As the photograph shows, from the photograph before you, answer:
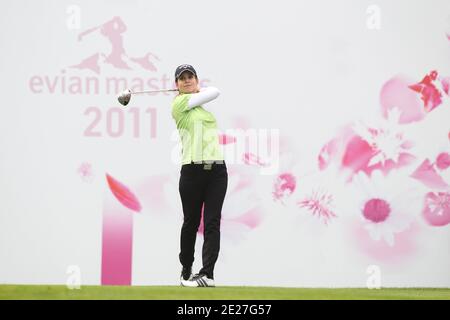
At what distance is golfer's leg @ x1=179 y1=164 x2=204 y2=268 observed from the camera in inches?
163

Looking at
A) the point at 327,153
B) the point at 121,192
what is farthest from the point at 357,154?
the point at 121,192

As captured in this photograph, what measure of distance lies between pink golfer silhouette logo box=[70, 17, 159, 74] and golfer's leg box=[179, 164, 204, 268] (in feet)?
4.78

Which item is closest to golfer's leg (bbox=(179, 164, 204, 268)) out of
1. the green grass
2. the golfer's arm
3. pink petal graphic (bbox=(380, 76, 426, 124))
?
the golfer's arm

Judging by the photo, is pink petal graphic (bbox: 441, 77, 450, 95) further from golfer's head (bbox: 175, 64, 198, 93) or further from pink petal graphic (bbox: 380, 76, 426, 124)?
golfer's head (bbox: 175, 64, 198, 93)

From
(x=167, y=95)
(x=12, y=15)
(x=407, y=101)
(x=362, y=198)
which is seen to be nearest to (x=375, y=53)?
(x=407, y=101)

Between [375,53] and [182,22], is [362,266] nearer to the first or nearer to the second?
[375,53]

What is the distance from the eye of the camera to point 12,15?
5.45m

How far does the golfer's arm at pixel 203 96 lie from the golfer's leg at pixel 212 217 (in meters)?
0.31

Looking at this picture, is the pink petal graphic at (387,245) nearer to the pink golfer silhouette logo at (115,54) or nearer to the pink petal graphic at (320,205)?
the pink petal graphic at (320,205)

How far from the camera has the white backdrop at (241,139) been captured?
5406mm

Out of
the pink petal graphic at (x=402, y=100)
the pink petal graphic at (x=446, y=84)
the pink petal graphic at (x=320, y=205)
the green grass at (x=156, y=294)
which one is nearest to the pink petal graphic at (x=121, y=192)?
the pink petal graphic at (x=320, y=205)

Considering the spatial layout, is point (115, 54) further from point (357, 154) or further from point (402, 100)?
point (402, 100)
